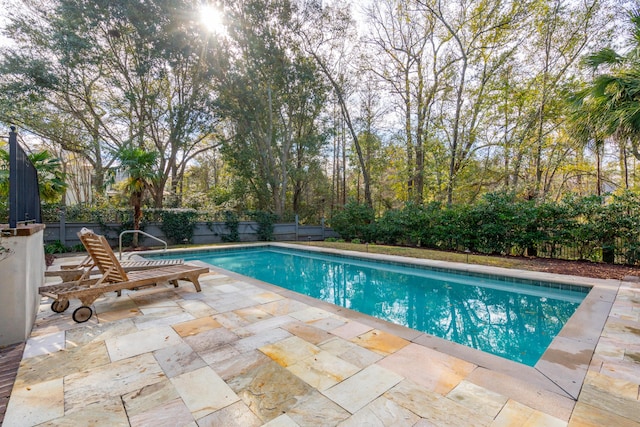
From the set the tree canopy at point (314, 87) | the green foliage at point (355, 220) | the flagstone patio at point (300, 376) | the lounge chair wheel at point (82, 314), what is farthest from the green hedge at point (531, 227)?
the lounge chair wheel at point (82, 314)

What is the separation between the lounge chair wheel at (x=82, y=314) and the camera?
288cm

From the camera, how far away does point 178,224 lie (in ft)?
36.1

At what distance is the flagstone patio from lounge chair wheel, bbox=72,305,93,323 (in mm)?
60

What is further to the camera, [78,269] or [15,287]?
[78,269]

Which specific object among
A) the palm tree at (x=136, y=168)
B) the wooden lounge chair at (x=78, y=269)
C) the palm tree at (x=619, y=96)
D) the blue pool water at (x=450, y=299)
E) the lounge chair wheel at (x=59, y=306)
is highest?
the palm tree at (x=619, y=96)

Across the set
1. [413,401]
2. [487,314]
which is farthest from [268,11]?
[413,401]

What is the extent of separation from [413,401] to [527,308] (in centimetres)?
384

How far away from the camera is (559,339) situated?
102 inches

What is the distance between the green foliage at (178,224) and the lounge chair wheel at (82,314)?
28.3 ft

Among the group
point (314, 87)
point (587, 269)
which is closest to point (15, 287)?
point (587, 269)

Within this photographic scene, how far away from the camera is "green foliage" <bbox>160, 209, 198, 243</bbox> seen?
10828 millimetres

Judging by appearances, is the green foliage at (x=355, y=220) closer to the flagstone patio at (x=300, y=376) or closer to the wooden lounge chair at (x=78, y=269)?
the wooden lounge chair at (x=78, y=269)

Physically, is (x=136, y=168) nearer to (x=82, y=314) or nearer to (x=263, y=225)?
(x=263, y=225)

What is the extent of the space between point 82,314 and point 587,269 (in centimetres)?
860
